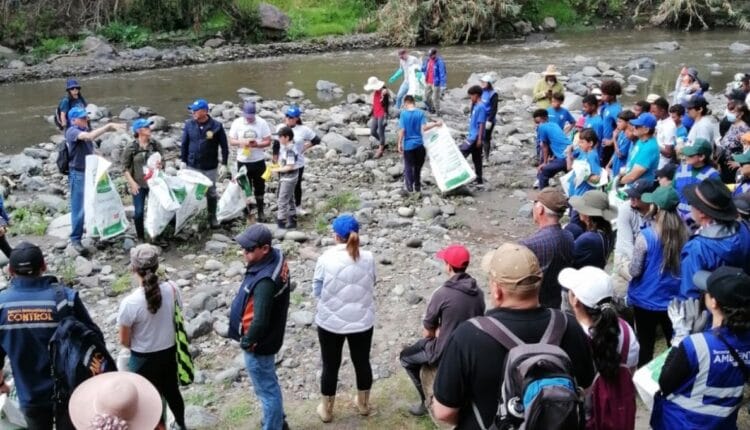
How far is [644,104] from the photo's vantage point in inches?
364

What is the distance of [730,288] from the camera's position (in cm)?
341

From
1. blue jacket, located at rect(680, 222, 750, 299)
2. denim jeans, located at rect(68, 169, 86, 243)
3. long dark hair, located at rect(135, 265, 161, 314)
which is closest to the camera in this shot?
blue jacket, located at rect(680, 222, 750, 299)

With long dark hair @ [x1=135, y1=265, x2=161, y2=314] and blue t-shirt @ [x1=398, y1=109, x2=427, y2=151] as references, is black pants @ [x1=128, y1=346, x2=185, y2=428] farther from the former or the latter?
blue t-shirt @ [x1=398, y1=109, x2=427, y2=151]

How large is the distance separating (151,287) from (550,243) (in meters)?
2.66

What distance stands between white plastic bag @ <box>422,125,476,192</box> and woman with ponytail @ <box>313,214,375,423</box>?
18.0 feet

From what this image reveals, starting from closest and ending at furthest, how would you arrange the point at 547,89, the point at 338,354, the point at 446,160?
the point at 338,354 < the point at 446,160 < the point at 547,89

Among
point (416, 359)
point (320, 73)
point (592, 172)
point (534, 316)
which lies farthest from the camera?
point (320, 73)

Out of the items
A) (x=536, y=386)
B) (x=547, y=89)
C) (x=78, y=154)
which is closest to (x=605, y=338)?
(x=536, y=386)

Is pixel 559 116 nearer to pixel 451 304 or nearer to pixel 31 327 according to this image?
pixel 451 304

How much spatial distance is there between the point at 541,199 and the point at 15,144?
14491 mm

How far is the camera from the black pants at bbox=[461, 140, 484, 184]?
10.8 meters

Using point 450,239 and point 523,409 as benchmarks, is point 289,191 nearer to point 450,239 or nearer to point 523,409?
point 450,239

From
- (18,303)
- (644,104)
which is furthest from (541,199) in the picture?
(644,104)

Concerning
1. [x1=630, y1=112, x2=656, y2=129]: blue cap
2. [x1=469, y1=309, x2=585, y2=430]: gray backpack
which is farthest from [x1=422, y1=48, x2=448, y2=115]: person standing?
[x1=469, y1=309, x2=585, y2=430]: gray backpack
